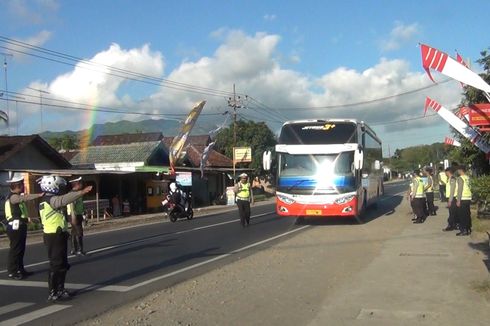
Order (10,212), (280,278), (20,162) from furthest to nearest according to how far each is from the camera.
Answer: (20,162)
(10,212)
(280,278)

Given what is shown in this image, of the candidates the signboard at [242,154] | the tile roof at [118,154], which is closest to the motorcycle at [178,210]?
the tile roof at [118,154]

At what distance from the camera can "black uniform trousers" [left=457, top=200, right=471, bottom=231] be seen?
1376cm

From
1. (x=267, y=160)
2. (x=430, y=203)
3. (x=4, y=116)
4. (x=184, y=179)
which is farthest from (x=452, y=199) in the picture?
(x=4, y=116)

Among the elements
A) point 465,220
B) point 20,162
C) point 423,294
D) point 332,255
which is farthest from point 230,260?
point 20,162

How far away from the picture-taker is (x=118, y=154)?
39.1 metres

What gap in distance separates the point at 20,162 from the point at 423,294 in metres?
25.5

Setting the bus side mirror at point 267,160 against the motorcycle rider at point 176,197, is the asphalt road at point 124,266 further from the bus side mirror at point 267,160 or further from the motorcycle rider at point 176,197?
the motorcycle rider at point 176,197

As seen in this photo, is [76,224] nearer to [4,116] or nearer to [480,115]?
[480,115]

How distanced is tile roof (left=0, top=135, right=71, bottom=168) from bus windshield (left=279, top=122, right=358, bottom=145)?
15.6 metres

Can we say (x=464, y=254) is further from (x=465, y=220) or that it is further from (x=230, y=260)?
(x=230, y=260)

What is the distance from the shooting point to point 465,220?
13984 millimetres

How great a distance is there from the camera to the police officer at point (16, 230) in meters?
10.3

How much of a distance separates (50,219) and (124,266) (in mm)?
3821

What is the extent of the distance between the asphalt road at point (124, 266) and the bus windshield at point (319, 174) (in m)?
1.39
